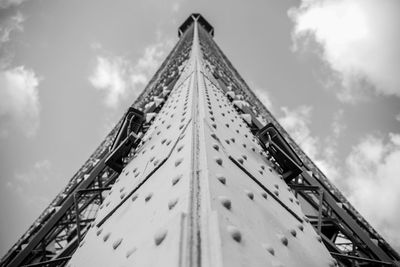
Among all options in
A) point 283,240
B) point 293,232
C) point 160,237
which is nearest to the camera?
point 160,237

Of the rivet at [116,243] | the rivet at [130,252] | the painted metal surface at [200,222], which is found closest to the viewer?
the painted metal surface at [200,222]

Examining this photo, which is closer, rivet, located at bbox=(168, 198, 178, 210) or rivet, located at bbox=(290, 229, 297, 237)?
rivet, located at bbox=(168, 198, 178, 210)

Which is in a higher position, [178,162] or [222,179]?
[178,162]

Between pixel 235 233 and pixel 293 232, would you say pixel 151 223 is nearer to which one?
pixel 235 233

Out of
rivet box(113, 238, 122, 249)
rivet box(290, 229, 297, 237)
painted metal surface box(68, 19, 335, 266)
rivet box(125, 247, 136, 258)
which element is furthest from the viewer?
rivet box(290, 229, 297, 237)

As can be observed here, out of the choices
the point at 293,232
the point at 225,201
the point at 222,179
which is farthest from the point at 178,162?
the point at 293,232

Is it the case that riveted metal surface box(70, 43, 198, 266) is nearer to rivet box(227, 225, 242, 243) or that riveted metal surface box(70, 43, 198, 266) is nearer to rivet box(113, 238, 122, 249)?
rivet box(113, 238, 122, 249)

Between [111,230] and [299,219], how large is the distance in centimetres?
110

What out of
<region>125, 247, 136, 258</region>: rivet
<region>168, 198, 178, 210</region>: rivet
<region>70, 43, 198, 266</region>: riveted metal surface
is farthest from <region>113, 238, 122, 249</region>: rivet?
<region>168, 198, 178, 210</region>: rivet

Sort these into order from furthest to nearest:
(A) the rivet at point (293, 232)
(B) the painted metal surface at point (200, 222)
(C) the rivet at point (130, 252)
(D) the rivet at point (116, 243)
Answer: (A) the rivet at point (293, 232) → (D) the rivet at point (116, 243) → (C) the rivet at point (130, 252) → (B) the painted metal surface at point (200, 222)

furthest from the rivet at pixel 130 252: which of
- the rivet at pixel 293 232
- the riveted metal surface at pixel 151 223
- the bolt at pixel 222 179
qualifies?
the rivet at pixel 293 232

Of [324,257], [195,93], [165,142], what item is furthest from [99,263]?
[195,93]

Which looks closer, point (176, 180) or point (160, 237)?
point (160, 237)

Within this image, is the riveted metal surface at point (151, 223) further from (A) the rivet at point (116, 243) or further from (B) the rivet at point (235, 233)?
(B) the rivet at point (235, 233)
